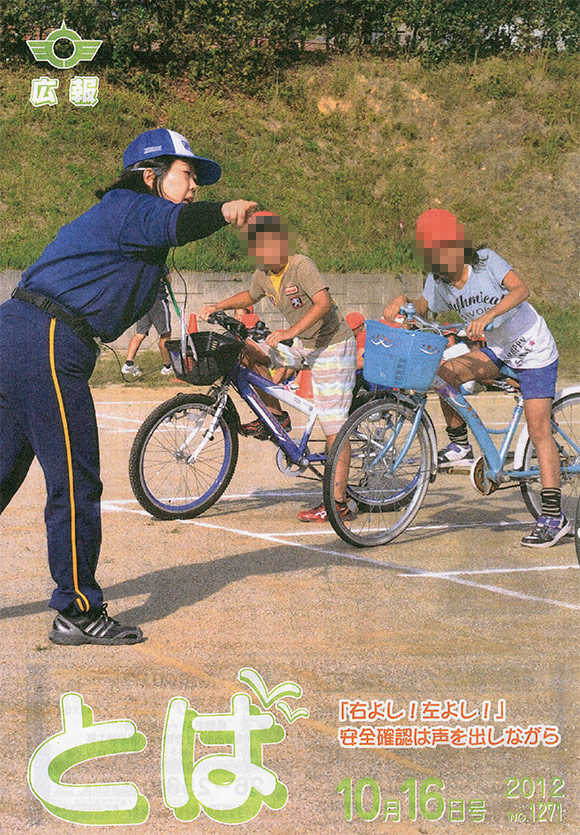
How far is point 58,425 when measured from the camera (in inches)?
168

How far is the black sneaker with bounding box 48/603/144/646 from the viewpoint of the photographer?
4.52 meters

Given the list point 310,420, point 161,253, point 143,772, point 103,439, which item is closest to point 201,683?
point 143,772

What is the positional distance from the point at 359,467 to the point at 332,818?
3.34 m

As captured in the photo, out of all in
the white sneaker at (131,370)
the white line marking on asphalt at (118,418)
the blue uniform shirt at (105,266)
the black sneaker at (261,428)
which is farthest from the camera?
the white sneaker at (131,370)

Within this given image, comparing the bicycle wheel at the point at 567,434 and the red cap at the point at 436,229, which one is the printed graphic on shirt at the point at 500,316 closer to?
the red cap at the point at 436,229

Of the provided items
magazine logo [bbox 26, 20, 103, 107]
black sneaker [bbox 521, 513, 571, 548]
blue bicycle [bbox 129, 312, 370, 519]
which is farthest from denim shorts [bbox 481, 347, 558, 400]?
magazine logo [bbox 26, 20, 103, 107]

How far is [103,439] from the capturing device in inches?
388

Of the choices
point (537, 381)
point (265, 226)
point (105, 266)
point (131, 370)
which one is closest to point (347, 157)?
point (131, 370)

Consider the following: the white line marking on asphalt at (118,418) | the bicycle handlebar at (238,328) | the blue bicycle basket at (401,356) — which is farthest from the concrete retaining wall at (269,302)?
the blue bicycle basket at (401,356)

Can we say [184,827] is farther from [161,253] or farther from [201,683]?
[161,253]

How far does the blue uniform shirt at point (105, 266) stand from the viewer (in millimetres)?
4164

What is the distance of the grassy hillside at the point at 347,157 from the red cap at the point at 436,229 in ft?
37.1

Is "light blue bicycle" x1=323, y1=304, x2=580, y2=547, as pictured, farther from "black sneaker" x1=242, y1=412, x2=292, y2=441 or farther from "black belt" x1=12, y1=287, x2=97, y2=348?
"black belt" x1=12, y1=287, x2=97, y2=348

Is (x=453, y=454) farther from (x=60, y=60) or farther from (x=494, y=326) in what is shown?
(x=60, y=60)
